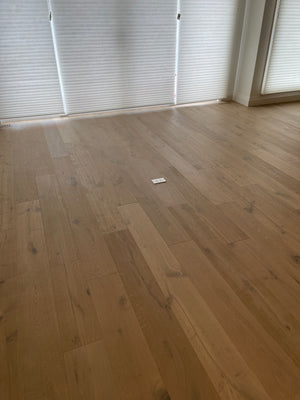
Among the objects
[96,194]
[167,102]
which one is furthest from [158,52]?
[96,194]

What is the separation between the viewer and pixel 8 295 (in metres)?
1.42

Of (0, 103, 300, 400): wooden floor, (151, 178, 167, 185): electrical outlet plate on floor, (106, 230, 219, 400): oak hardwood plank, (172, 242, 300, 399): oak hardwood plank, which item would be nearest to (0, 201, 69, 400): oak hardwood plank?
(0, 103, 300, 400): wooden floor

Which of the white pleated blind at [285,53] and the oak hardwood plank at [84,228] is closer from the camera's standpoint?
the oak hardwood plank at [84,228]

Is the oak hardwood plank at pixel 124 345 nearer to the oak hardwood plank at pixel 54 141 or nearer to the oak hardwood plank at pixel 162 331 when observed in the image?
the oak hardwood plank at pixel 162 331

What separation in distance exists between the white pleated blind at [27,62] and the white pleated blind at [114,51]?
0.42 feet

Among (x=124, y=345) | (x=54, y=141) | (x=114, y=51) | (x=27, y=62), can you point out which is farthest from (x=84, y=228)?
(x=114, y=51)

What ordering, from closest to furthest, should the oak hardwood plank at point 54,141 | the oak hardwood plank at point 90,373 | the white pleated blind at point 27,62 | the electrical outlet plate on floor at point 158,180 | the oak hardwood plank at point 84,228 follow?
the oak hardwood plank at point 90,373, the oak hardwood plank at point 84,228, the electrical outlet plate on floor at point 158,180, the oak hardwood plank at point 54,141, the white pleated blind at point 27,62

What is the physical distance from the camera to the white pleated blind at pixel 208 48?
12.0 ft

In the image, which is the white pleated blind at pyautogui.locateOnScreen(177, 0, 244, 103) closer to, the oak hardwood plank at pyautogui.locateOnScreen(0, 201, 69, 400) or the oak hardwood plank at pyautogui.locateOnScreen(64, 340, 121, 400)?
the oak hardwood plank at pyautogui.locateOnScreen(0, 201, 69, 400)

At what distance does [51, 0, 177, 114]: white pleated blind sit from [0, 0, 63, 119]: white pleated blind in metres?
0.13

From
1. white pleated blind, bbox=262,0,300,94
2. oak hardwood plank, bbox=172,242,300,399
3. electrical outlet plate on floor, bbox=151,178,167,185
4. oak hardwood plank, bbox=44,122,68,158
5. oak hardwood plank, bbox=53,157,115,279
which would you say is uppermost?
white pleated blind, bbox=262,0,300,94

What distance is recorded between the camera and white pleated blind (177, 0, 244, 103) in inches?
144

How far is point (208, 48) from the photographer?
390cm

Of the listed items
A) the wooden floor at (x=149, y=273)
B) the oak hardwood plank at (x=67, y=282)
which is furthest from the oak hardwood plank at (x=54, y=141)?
the oak hardwood plank at (x=67, y=282)
